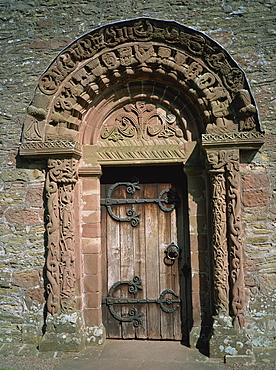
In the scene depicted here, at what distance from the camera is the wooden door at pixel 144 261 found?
4.70 metres

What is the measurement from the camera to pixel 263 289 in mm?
4184

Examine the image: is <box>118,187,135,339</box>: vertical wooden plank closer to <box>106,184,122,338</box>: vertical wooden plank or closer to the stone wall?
<box>106,184,122,338</box>: vertical wooden plank

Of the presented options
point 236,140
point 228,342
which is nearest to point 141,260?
point 228,342

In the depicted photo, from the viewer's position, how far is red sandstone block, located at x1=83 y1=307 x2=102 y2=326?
4559 millimetres

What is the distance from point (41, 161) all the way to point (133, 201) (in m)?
1.32

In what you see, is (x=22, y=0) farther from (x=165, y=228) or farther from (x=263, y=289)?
(x=263, y=289)

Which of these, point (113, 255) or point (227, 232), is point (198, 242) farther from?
point (113, 255)

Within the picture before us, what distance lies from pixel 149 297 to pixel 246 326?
126cm

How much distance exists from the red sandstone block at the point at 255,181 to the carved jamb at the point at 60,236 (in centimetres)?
211

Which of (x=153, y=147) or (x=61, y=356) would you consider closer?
(x=61, y=356)

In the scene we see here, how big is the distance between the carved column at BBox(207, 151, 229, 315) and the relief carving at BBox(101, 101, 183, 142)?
72 centimetres

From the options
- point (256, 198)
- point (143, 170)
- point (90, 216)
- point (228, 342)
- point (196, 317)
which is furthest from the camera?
point (143, 170)

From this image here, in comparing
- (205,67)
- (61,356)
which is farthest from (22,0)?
(61,356)

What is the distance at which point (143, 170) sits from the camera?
487 cm
